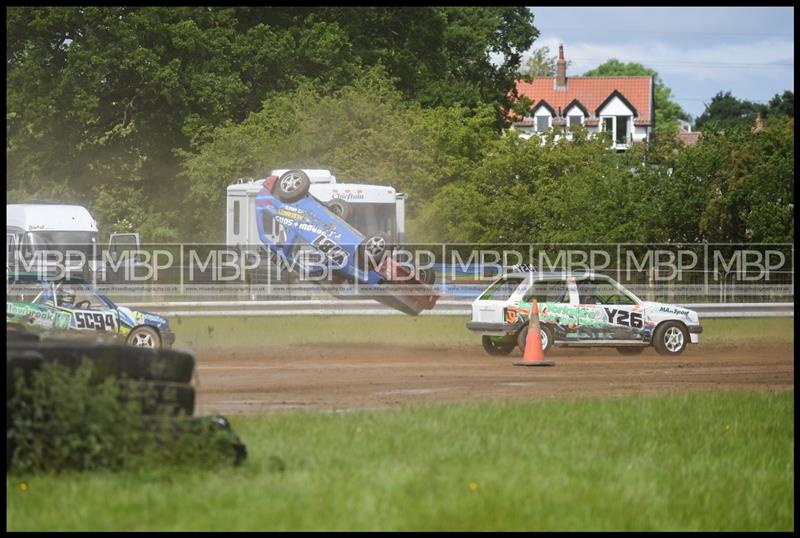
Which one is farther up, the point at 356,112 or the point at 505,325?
the point at 356,112

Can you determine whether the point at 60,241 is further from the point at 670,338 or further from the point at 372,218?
the point at 670,338

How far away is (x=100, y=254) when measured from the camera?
3562cm

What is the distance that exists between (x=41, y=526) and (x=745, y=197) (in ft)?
95.0

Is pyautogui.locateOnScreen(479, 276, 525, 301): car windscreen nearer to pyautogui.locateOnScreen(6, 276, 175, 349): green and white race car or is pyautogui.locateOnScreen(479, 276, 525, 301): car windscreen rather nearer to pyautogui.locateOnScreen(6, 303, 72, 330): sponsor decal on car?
pyautogui.locateOnScreen(6, 276, 175, 349): green and white race car

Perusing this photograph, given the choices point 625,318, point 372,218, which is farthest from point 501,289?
point 372,218

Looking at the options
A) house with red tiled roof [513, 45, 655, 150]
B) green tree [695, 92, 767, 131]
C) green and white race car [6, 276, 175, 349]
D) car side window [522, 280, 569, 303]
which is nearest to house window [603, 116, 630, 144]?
A: house with red tiled roof [513, 45, 655, 150]

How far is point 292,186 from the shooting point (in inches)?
1078

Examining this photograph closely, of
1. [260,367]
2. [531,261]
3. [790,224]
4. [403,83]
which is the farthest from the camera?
[403,83]

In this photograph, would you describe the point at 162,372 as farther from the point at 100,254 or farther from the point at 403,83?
the point at 403,83

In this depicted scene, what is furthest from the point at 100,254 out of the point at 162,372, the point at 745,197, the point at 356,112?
the point at 162,372

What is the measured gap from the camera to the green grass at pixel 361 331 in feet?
79.5

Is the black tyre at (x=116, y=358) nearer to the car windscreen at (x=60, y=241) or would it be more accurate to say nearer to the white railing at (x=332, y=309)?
the white railing at (x=332, y=309)

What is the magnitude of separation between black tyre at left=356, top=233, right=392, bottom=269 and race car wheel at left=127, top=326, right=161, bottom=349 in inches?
282

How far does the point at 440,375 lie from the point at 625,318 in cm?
491
